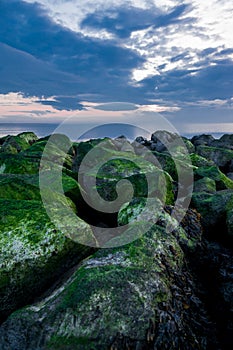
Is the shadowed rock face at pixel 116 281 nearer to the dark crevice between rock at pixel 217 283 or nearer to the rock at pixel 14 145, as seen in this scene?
the dark crevice between rock at pixel 217 283

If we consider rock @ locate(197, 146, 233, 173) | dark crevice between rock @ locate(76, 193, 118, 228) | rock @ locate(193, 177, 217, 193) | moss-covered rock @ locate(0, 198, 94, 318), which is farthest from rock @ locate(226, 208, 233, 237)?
rock @ locate(197, 146, 233, 173)

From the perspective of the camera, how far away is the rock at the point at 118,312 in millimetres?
5262

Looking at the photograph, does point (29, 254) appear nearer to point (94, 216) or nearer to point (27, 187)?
point (27, 187)

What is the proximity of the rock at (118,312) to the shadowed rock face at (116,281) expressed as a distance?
0.02m

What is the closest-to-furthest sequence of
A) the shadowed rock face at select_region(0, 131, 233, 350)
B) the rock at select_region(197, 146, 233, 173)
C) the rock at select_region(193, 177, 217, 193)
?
1. the shadowed rock face at select_region(0, 131, 233, 350)
2. the rock at select_region(193, 177, 217, 193)
3. the rock at select_region(197, 146, 233, 173)

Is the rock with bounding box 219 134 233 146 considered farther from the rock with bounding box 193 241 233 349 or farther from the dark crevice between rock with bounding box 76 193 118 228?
the rock with bounding box 193 241 233 349

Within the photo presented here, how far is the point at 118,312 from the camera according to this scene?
5.41 m

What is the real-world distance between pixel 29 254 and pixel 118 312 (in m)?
2.79

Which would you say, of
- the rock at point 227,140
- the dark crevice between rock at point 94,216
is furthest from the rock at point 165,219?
the rock at point 227,140

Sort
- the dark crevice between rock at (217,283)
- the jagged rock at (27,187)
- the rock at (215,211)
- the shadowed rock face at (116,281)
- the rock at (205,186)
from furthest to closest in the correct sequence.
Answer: the rock at (205,186) → the jagged rock at (27,187) → the rock at (215,211) → the dark crevice between rock at (217,283) → the shadowed rock face at (116,281)

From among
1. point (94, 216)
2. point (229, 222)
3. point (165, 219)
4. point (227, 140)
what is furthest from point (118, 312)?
point (227, 140)

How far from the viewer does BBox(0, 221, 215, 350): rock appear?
5.26m

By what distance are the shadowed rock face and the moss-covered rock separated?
0.02m

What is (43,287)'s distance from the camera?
722 centimetres
